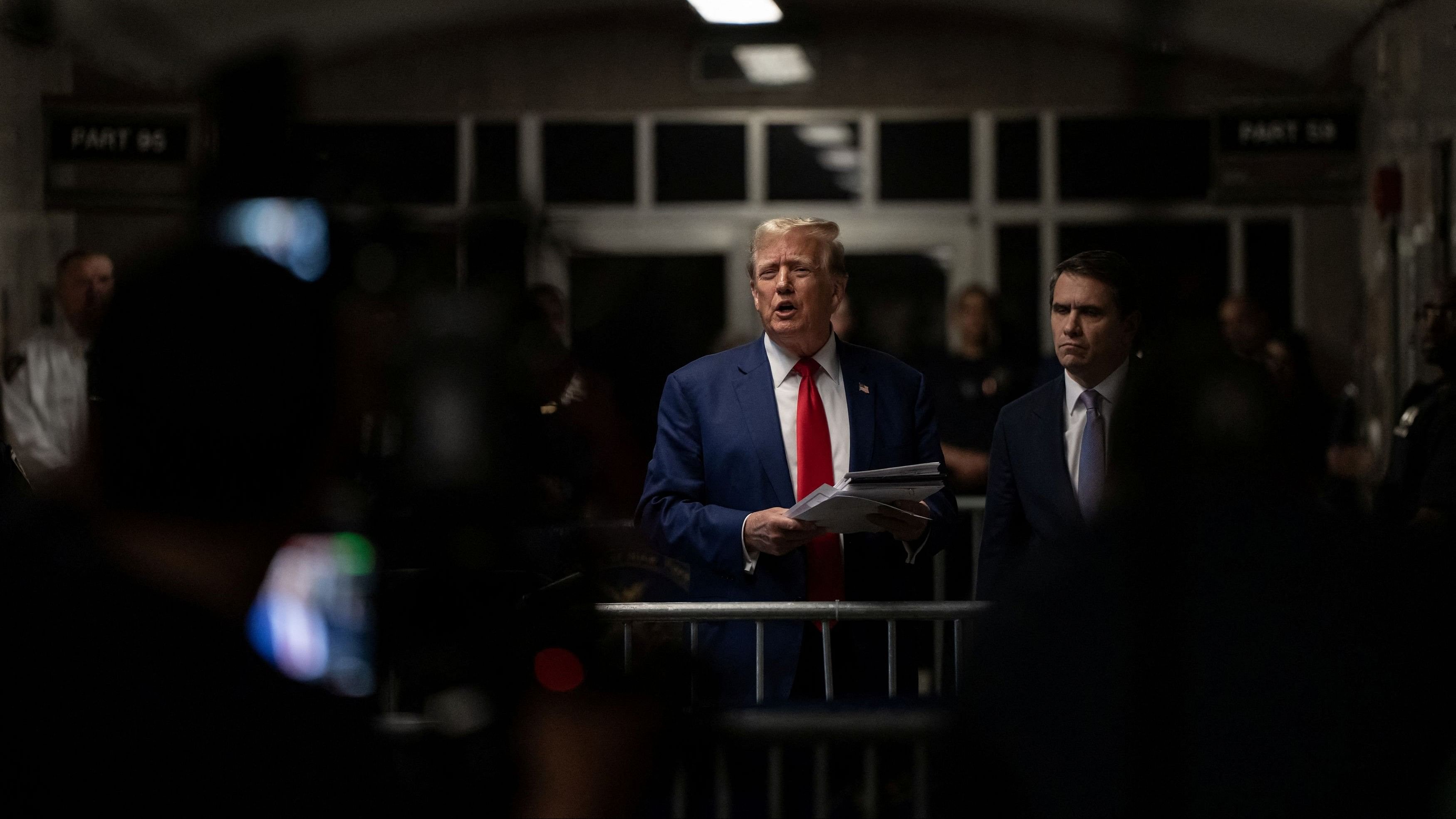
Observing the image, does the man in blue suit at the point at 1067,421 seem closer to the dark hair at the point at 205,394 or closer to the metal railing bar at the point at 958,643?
the metal railing bar at the point at 958,643

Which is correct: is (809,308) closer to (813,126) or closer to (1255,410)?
(1255,410)

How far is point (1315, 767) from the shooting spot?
142 cm

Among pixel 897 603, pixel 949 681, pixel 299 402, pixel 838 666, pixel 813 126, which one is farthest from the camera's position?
pixel 813 126

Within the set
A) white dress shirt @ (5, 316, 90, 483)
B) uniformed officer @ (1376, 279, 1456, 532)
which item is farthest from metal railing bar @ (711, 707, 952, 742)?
white dress shirt @ (5, 316, 90, 483)

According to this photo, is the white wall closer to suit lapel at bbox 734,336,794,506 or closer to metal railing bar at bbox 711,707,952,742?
suit lapel at bbox 734,336,794,506

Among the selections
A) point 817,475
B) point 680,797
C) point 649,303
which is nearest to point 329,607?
point 817,475

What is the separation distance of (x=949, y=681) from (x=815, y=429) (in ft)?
2.59

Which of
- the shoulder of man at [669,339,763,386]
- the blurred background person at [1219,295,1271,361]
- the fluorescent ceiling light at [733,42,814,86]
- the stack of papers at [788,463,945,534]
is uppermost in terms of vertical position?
the fluorescent ceiling light at [733,42,814,86]

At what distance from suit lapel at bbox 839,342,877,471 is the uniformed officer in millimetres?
2070

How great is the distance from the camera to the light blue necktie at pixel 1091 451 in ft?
9.89

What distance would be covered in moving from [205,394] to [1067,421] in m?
2.16

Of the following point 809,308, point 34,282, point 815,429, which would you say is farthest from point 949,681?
point 34,282

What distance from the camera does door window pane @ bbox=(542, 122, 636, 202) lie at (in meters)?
10.2

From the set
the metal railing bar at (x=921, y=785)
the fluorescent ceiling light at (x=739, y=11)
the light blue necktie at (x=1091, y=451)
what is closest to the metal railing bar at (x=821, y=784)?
the metal railing bar at (x=921, y=785)
